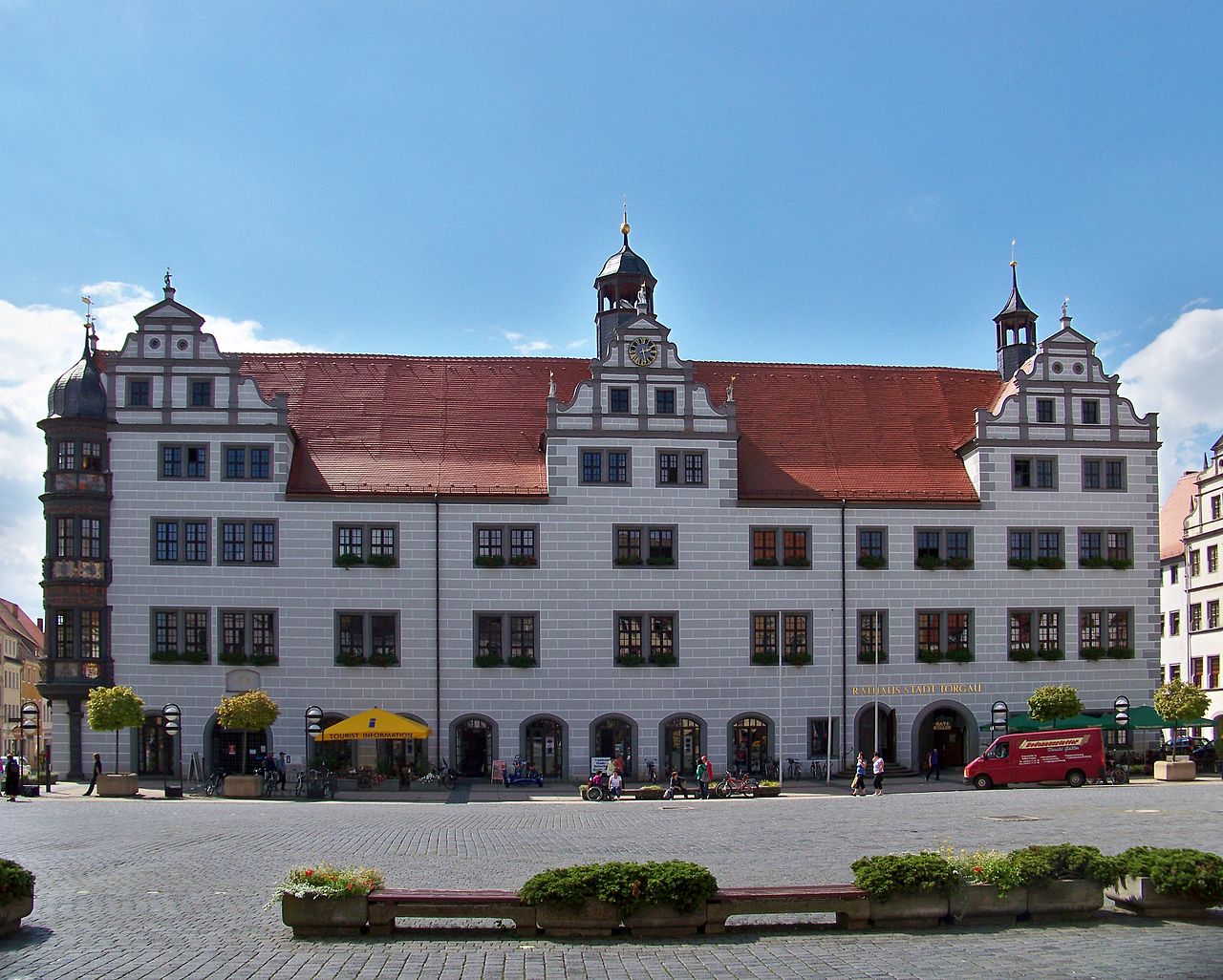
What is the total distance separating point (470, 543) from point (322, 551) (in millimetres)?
5294

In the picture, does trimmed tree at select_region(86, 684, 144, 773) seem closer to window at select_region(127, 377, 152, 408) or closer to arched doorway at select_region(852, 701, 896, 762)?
window at select_region(127, 377, 152, 408)

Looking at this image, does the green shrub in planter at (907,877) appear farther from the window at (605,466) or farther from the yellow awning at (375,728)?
the window at (605,466)

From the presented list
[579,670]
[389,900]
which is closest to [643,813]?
[579,670]

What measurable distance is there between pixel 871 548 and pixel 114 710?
1081 inches

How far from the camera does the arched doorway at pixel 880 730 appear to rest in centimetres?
5038

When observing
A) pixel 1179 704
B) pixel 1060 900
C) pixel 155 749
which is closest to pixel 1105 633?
pixel 1179 704

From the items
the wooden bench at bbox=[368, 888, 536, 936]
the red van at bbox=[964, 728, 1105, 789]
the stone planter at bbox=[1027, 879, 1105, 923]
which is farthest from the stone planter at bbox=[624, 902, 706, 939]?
the red van at bbox=[964, 728, 1105, 789]

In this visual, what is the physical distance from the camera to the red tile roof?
5041 cm

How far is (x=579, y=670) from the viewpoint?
49.1 meters

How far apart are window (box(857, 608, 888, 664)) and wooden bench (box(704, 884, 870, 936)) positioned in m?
33.7

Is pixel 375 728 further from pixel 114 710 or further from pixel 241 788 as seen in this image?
pixel 114 710

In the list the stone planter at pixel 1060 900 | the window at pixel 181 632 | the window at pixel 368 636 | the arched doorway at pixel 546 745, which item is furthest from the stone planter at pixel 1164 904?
the window at pixel 181 632

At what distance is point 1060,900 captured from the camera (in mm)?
17750

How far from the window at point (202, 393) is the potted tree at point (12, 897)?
33742 mm
